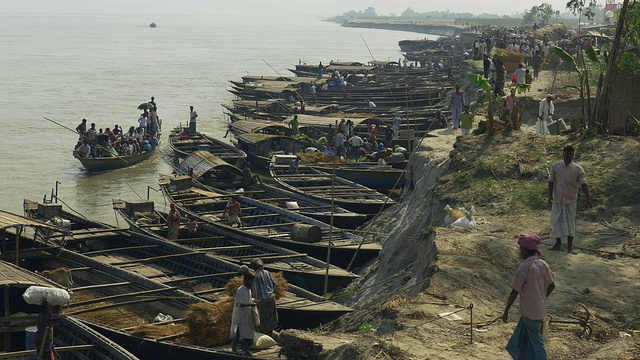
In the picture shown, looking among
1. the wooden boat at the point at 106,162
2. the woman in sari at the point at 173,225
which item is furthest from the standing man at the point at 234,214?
the wooden boat at the point at 106,162

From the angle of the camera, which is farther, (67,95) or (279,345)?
(67,95)

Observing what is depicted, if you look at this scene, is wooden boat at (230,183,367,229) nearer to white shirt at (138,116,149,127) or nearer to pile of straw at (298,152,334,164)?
pile of straw at (298,152,334,164)

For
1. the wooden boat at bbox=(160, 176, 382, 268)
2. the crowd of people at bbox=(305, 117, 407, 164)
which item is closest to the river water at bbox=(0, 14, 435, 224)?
the crowd of people at bbox=(305, 117, 407, 164)

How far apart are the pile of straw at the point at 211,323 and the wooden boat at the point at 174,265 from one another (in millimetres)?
1649

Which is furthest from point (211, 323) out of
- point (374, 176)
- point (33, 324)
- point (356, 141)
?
point (356, 141)

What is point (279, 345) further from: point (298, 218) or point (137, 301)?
point (298, 218)

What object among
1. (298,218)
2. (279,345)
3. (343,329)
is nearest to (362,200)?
(298,218)

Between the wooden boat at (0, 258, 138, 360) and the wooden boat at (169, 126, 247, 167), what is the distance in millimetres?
13377

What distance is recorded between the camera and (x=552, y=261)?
10.6 meters

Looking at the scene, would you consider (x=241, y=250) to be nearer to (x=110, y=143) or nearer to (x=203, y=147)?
(x=203, y=147)

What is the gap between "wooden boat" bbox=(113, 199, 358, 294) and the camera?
570 inches

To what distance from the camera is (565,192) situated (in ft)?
34.4

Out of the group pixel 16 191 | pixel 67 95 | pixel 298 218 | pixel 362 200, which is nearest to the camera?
pixel 298 218

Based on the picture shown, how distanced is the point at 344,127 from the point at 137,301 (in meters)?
16.3
